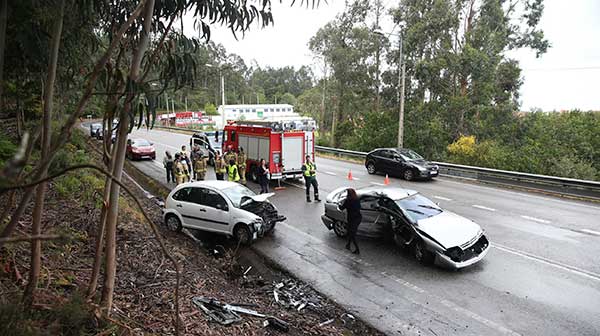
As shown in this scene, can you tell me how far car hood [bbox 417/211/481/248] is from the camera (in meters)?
8.94

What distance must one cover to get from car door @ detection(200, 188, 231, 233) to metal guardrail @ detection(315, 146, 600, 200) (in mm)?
14466

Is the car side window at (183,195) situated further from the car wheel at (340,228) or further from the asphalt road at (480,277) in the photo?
the car wheel at (340,228)

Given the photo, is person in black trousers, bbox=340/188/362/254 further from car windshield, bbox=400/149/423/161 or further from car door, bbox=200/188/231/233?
car windshield, bbox=400/149/423/161

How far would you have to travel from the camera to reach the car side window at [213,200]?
10894mm

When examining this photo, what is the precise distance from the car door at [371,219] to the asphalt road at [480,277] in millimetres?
331

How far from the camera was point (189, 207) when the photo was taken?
37.3 ft

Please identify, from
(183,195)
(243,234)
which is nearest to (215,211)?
(243,234)

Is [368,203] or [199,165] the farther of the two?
[199,165]

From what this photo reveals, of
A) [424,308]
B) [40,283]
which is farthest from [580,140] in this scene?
[40,283]

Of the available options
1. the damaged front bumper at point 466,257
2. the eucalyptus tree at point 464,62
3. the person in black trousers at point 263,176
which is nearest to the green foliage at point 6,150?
the person in black trousers at point 263,176

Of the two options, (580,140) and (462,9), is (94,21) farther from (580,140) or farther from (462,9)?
(580,140)

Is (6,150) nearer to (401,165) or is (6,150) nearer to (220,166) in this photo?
(220,166)

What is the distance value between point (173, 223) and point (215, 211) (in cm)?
164

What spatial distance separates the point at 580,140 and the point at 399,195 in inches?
1059
